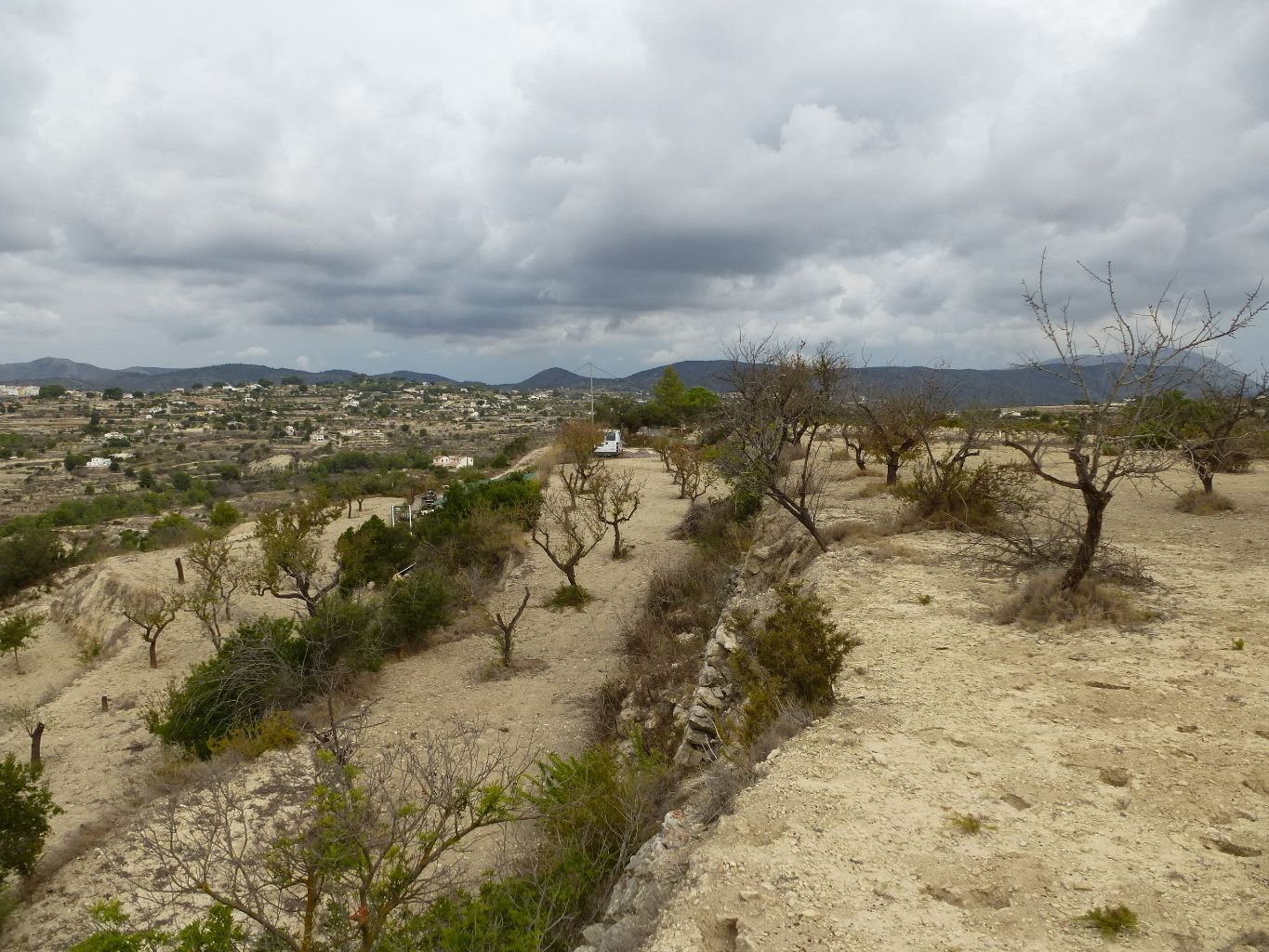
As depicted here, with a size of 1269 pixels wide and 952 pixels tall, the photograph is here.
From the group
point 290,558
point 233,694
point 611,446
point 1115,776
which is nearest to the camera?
point 1115,776

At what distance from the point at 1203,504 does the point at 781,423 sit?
26.1ft

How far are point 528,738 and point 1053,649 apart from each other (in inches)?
293

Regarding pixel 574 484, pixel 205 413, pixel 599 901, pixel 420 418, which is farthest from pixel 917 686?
pixel 205 413

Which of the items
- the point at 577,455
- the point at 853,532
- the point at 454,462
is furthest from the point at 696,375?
the point at 853,532

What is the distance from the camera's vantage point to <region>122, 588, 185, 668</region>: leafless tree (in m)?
16.4

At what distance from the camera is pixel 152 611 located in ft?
61.3

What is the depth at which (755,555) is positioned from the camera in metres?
13.5

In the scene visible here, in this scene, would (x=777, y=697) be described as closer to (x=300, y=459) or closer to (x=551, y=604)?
(x=551, y=604)

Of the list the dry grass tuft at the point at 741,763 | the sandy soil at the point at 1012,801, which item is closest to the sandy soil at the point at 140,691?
the dry grass tuft at the point at 741,763

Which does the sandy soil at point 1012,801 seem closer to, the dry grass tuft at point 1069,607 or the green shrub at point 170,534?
the dry grass tuft at point 1069,607

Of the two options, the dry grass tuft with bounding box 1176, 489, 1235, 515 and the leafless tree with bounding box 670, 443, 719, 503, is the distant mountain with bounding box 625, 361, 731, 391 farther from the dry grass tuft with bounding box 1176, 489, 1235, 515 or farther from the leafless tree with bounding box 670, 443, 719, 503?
the dry grass tuft with bounding box 1176, 489, 1235, 515

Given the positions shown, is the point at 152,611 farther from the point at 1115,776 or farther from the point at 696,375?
the point at 696,375

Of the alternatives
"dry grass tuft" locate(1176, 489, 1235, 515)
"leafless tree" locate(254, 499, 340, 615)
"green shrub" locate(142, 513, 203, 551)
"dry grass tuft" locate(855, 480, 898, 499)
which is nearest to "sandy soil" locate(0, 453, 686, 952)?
"leafless tree" locate(254, 499, 340, 615)

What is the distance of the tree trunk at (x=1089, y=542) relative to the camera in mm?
7883
